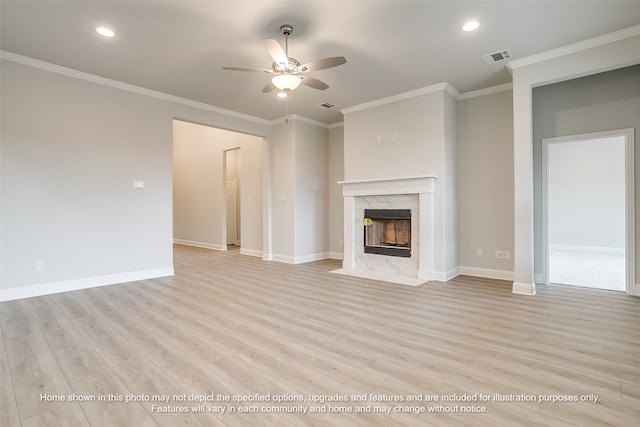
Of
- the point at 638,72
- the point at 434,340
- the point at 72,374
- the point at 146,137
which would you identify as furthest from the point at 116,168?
the point at 638,72

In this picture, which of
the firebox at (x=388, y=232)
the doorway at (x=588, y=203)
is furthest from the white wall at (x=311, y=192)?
the doorway at (x=588, y=203)

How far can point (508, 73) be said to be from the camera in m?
4.24

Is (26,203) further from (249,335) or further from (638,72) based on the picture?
(638,72)

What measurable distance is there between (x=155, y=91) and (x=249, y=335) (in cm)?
419

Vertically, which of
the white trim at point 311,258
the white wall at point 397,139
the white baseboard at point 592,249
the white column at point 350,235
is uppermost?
the white wall at point 397,139

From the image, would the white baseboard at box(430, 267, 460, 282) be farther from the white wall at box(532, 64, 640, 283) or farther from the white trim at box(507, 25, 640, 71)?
the white trim at box(507, 25, 640, 71)

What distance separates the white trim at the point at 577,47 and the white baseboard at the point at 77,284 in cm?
582

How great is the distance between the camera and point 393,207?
16.8ft

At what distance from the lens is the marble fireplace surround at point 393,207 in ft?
15.3

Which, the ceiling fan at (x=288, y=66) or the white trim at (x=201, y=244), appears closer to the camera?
the ceiling fan at (x=288, y=66)

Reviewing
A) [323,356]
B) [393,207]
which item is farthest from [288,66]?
[393,207]

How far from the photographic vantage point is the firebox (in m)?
5.04

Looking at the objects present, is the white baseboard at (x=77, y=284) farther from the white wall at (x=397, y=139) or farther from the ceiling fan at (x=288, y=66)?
the white wall at (x=397, y=139)

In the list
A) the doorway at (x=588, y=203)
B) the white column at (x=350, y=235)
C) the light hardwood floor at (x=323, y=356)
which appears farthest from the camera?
the doorway at (x=588, y=203)
